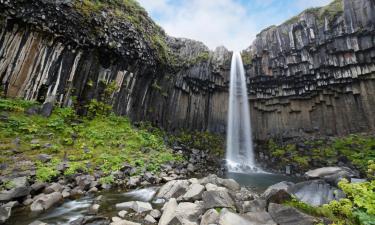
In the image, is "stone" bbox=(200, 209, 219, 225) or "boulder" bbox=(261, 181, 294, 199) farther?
"boulder" bbox=(261, 181, 294, 199)

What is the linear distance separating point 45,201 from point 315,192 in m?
8.59

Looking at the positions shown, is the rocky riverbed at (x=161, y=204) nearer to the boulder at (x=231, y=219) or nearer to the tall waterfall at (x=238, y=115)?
the boulder at (x=231, y=219)

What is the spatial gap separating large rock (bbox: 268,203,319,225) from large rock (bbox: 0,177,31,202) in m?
7.67

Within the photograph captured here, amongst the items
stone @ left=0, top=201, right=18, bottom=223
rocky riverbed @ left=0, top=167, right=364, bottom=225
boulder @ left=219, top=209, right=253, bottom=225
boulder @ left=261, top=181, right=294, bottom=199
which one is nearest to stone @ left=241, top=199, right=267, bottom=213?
rocky riverbed @ left=0, top=167, right=364, bottom=225

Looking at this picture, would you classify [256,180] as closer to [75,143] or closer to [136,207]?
[136,207]

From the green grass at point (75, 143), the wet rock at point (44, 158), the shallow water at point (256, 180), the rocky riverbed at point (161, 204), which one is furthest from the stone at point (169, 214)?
the shallow water at point (256, 180)

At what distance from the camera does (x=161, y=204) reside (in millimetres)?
7566

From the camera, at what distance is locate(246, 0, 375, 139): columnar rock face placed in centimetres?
2402

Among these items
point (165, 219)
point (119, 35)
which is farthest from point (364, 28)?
point (165, 219)

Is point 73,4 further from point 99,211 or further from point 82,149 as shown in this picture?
point 99,211

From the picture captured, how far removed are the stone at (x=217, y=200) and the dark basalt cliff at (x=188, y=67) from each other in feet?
46.4

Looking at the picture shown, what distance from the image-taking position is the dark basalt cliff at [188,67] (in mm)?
15109

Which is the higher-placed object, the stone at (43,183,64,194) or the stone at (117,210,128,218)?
the stone at (43,183,64,194)

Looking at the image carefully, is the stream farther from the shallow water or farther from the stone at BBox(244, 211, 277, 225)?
the shallow water
